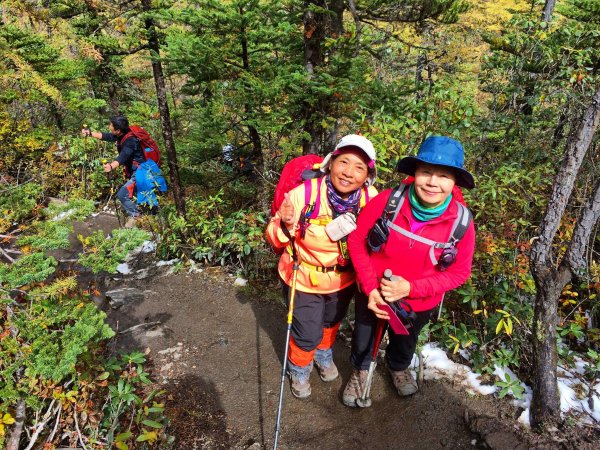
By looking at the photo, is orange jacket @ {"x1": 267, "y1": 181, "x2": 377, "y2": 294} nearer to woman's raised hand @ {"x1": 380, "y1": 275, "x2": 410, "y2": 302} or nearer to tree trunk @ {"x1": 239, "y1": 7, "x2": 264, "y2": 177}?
woman's raised hand @ {"x1": 380, "y1": 275, "x2": 410, "y2": 302}

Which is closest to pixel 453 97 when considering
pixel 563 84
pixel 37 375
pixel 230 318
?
pixel 563 84

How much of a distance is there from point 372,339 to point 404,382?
2.15 ft

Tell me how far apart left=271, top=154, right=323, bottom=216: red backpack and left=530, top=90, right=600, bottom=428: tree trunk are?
1795mm

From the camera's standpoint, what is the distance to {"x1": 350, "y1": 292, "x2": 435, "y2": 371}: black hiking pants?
3.20m

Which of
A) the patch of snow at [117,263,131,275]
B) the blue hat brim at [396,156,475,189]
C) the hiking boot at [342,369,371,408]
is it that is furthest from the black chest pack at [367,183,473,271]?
the patch of snow at [117,263,131,275]

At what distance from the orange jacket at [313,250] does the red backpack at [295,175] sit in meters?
0.12

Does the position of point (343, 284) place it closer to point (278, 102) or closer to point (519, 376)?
point (519, 376)

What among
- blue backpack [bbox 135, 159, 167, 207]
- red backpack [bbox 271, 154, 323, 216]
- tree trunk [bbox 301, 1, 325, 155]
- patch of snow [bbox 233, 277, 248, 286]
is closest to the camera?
red backpack [bbox 271, 154, 323, 216]

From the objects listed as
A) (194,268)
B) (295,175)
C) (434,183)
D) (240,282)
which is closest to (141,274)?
(194,268)

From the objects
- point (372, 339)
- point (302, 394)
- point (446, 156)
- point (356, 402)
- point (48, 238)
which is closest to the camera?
point (446, 156)

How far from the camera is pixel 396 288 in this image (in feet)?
8.83

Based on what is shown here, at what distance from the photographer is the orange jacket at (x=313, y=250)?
9.78 feet

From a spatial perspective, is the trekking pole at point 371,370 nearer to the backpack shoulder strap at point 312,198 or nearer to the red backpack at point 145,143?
the backpack shoulder strap at point 312,198

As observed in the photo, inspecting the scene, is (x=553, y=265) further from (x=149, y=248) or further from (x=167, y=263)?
(x=149, y=248)
